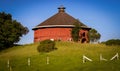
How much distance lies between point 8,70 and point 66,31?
51.2 metres

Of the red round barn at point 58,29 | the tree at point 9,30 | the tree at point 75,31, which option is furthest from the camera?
the red round barn at point 58,29

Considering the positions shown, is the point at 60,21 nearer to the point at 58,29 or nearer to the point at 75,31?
the point at 58,29

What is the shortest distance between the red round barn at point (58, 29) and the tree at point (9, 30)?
702cm

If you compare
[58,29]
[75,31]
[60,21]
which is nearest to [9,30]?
[58,29]

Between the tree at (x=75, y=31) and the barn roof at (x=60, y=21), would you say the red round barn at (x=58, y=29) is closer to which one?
the barn roof at (x=60, y=21)

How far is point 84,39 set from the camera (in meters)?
97.4

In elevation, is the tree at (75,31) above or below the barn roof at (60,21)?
below

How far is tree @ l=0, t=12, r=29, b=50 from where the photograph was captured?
82000 mm

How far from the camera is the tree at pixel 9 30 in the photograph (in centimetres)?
8200

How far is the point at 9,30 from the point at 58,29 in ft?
48.7

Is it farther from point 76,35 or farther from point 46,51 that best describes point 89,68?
point 76,35

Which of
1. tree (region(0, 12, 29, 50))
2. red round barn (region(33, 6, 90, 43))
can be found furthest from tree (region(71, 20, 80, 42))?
tree (region(0, 12, 29, 50))

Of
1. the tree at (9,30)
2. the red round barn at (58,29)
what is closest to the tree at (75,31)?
the red round barn at (58,29)

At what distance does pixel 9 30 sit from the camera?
84.0m
